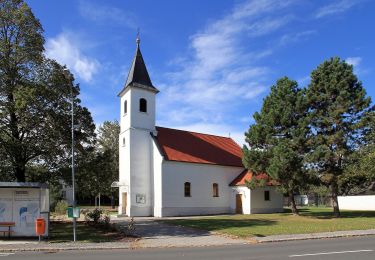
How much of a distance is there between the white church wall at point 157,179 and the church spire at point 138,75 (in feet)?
20.7

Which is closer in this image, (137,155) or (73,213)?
(73,213)

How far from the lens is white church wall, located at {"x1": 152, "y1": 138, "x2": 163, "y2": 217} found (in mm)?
39438

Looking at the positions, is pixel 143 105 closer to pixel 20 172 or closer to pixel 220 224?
pixel 20 172

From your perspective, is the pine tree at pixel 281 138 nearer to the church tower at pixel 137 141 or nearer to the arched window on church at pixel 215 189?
the arched window on church at pixel 215 189

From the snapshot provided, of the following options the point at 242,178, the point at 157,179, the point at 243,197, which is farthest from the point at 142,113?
the point at 243,197

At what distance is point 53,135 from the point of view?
26.1 m

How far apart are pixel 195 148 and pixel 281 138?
1171 cm

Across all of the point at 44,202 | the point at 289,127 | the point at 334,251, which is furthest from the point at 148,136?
the point at 334,251

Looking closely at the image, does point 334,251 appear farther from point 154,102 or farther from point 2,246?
point 154,102

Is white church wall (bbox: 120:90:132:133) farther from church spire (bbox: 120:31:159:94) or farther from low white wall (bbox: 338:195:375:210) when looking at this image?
low white wall (bbox: 338:195:375:210)

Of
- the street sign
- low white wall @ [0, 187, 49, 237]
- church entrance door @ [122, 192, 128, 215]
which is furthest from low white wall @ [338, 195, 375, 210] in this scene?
low white wall @ [0, 187, 49, 237]

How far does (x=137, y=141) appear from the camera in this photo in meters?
41.5

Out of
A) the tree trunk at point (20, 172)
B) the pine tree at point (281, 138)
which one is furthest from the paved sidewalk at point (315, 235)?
the tree trunk at point (20, 172)

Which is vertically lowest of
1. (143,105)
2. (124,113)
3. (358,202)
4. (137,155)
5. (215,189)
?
(358,202)
